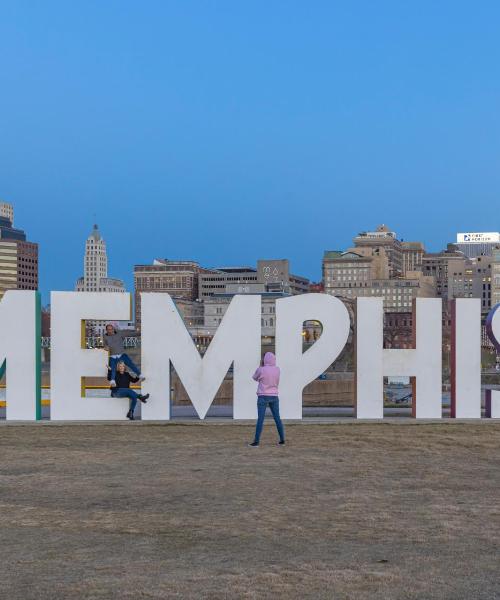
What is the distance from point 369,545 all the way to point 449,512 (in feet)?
6.64

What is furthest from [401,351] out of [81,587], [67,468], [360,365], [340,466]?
[81,587]

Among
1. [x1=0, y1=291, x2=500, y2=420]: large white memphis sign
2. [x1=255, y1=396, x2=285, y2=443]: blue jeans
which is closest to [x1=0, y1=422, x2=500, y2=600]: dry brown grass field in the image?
[x1=255, y1=396, x2=285, y2=443]: blue jeans

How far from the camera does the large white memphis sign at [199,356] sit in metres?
21.5

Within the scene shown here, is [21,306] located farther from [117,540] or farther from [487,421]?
[117,540]

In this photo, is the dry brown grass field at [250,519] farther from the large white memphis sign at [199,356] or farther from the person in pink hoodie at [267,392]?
the large white memphis sign at [199,356]

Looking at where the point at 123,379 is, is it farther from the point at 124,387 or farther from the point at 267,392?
the point at 267,392

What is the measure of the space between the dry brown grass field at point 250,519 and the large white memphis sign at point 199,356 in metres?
3.80

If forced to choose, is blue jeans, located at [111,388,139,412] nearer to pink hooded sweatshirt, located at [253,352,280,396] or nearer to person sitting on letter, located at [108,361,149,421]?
person sitting on letter, located at [108,361,149,421]

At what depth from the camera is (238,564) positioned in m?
8.04

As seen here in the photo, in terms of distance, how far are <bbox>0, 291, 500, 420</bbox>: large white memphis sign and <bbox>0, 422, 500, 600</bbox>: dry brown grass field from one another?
12.5ft

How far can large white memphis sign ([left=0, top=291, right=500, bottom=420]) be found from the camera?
70.6 feet

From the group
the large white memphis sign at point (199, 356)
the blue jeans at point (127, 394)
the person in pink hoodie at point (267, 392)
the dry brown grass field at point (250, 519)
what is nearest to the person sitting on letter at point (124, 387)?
the blue jeans at point (127, 394)

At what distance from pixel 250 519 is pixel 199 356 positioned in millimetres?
11782

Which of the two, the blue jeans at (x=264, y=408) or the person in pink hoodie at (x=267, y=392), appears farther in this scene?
the person in pink hoodie at (x=267, y=392)
